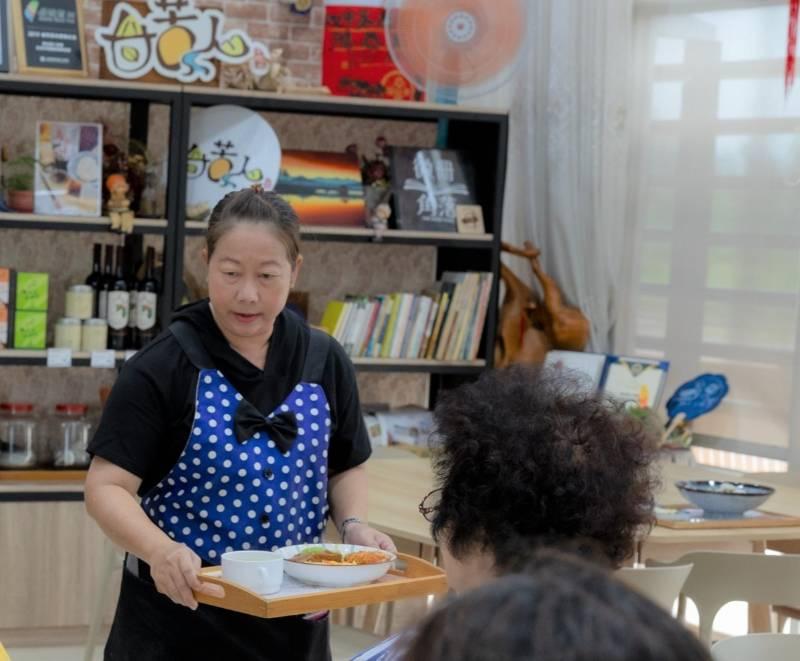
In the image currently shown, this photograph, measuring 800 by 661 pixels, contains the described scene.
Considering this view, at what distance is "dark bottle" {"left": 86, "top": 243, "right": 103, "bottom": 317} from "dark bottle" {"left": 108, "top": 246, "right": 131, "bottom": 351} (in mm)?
62

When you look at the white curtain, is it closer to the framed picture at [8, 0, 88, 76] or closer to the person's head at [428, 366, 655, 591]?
the framed picture at [8, 0, 88, 76]

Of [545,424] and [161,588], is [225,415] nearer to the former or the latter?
[161,588]

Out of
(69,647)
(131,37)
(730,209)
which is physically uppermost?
(131,37)

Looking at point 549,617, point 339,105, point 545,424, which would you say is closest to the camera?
point 549,617

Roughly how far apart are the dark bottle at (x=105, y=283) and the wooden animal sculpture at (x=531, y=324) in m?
1.51

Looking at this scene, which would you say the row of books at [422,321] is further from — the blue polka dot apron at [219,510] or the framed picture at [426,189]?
the blue polka dot apron at [219,510]

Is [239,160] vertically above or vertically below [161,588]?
above

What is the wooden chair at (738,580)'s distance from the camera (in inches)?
135

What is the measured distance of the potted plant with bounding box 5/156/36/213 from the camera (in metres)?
4.63

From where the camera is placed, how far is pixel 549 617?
61 centimetres

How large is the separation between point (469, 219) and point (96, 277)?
1.39 meters

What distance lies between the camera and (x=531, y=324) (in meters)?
5.47

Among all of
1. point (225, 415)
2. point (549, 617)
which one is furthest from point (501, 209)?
point (549, 617)

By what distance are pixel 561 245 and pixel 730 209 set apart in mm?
717
